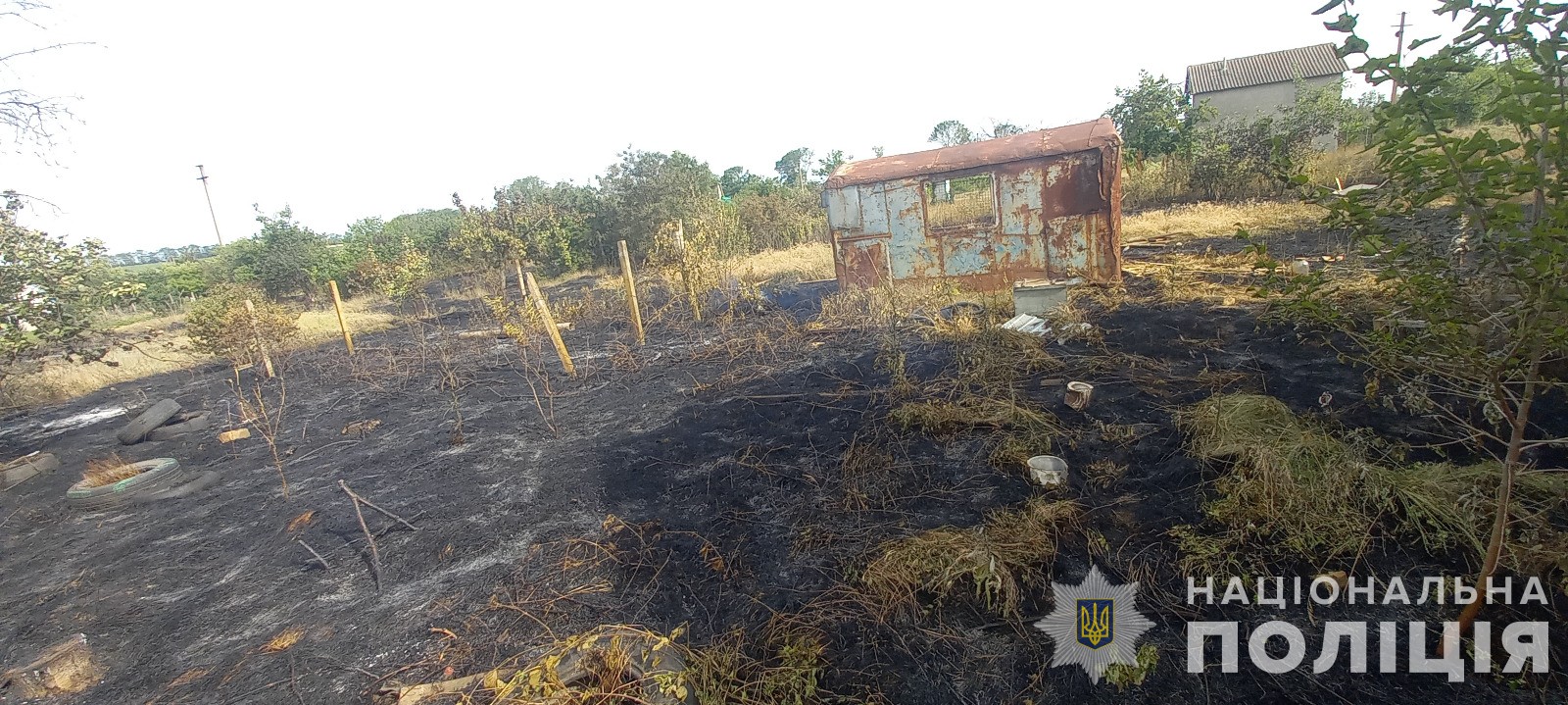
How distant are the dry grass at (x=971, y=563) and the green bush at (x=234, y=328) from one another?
11.3m

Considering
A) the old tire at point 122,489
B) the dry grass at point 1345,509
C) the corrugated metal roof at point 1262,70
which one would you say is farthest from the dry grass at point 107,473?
the corrugated metal roof at point 1262,70

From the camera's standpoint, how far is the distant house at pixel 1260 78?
24.4 m

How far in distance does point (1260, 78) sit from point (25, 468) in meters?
35.0

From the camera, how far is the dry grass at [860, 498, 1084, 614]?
3189 mm

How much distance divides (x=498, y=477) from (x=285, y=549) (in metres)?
1.49

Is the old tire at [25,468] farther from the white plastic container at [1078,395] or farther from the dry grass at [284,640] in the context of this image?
the white plastic container at [1078,395]

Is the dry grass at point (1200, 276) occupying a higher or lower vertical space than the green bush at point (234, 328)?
lower

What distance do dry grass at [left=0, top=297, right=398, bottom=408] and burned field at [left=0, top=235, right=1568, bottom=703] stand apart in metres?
4.37

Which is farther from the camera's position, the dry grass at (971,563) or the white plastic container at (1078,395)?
the white plastic container at (1078,395)

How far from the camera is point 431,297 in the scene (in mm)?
19031

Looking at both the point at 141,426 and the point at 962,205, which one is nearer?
the point at 141,426

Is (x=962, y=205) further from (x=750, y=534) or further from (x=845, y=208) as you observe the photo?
(x=750, y=534)

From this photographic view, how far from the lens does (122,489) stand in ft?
19.9
